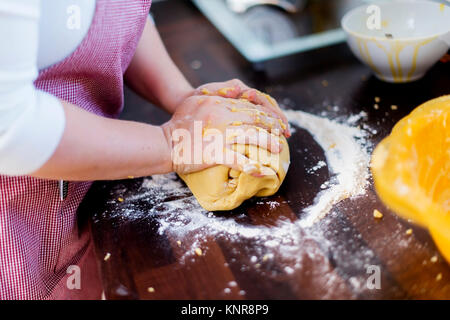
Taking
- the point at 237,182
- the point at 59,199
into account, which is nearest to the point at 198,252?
the point at 237,182

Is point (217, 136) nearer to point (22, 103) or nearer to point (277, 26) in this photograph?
point (22, 103)

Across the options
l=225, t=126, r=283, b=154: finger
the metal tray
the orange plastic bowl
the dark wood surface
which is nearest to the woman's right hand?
l=225, t=126, r=283, b=154: finger

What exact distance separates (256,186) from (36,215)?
1.39 ft

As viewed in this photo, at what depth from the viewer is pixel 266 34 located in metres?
1.48

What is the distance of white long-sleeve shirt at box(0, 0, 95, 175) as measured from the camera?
609mm

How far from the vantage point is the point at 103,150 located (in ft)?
2.44

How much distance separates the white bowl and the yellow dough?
40 centimetres

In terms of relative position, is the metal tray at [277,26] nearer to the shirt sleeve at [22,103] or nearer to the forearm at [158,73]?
the forearm at [158,73]

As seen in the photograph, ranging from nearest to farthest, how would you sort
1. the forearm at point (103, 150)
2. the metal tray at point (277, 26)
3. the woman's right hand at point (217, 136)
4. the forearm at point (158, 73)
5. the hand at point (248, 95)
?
the forearm at point (103, 150), the woman's right hand at point (217, 136), the hand at point (248, 95), the forearm at point (158, 73), the metal tray at point (277, 26)

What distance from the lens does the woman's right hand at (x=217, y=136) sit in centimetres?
81

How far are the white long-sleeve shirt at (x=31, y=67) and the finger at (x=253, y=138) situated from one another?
0.96 ft

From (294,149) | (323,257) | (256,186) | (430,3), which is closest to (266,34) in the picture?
(430,3)

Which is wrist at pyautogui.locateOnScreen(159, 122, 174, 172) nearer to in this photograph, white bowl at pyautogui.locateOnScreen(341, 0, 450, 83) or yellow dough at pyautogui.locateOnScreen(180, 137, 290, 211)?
yellow dough at pyautogui.locateOnScreen(180, 137, 290, 211)

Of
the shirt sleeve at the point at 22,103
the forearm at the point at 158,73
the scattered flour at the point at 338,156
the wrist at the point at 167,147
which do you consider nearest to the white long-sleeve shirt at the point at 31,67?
the shirt sleeve at the point at 22,103
